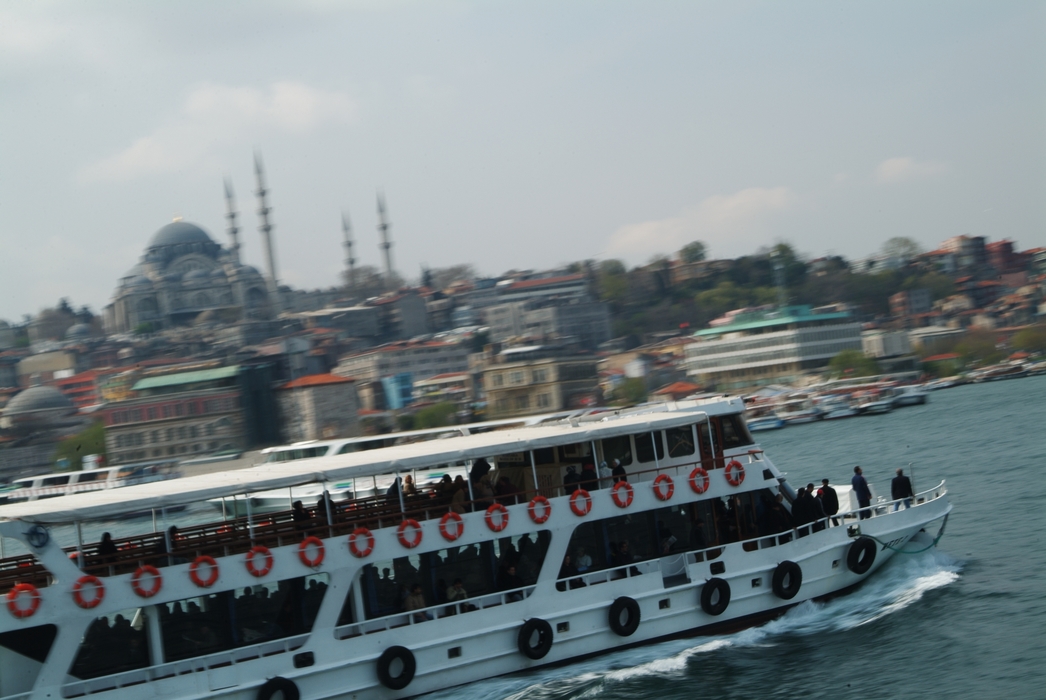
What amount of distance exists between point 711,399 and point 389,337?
107 meters

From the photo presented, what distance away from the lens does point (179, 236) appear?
133000 mm

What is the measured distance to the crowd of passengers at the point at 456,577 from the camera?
10828mm

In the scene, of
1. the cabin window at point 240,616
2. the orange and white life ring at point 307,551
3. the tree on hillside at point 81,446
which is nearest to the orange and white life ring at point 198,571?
the cabin window at point 240,616

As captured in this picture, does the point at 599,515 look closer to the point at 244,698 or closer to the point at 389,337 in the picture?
the point at 244,698

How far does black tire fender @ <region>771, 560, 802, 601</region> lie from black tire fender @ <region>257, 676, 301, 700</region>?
5.41 metres

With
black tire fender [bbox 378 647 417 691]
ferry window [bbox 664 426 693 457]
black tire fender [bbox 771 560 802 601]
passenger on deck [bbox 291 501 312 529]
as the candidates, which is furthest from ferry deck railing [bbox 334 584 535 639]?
black tire fender [bbox 771 560 802 601]

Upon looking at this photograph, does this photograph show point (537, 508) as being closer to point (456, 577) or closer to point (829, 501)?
point (456, 577)

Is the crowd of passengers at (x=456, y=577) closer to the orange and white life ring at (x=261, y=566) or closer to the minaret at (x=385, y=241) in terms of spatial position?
the orange and white life ring at (x=261, y=566)

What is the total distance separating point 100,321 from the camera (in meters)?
132

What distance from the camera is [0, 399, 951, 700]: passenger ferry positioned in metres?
9.60

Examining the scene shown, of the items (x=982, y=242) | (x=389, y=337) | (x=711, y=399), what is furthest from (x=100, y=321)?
(x=711, y=399)

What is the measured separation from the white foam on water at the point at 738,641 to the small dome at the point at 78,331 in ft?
392

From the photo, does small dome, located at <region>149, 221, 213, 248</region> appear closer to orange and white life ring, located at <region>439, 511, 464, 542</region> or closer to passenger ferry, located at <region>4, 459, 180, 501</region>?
passenger ferry, located at <region>4, 459, 180, 501</region>

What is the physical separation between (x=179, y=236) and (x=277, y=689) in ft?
428
